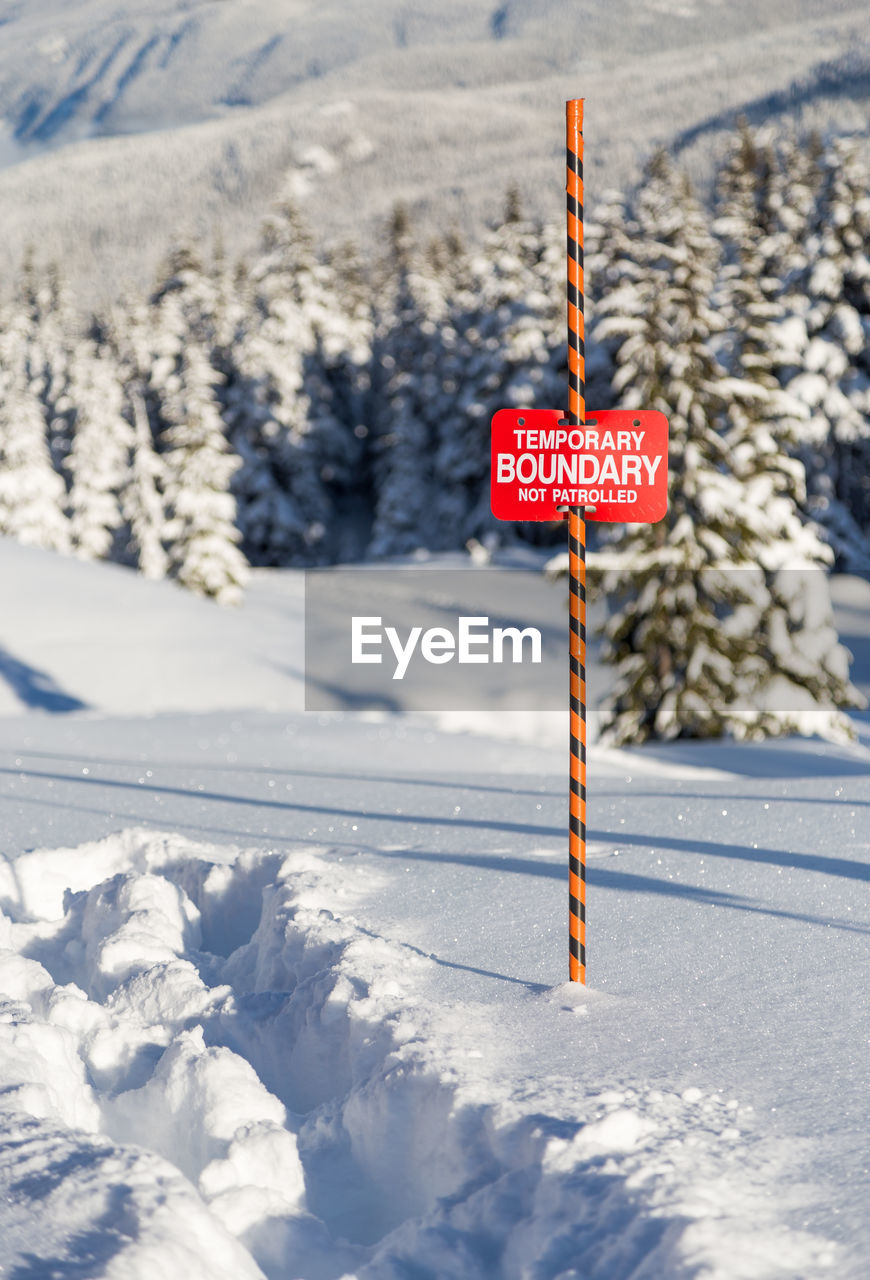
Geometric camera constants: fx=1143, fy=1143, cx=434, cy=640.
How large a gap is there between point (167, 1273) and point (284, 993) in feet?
5.58

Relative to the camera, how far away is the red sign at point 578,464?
13.6 feet

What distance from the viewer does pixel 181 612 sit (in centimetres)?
2412

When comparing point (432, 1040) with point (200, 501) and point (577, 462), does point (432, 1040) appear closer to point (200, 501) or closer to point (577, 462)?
point (577, 462)

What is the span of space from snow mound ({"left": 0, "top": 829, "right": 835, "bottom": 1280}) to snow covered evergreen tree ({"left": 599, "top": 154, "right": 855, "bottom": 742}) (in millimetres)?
14314

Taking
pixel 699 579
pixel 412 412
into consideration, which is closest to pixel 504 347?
pixel 412 412

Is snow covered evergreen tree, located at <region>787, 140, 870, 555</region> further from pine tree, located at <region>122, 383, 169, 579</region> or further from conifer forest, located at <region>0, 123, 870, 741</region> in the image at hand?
pine tree, located at <region>122, 383, 169, 579</region>

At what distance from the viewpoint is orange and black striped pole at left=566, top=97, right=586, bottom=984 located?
405cm

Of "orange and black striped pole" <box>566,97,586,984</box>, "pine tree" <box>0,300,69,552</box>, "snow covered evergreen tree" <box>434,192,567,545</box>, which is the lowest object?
"orange and black striped pole" <box>566,97,586,984</box>

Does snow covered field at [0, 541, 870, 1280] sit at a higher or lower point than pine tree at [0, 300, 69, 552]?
lower

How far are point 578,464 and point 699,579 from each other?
48.6 ft

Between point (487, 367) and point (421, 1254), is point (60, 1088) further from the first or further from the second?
point (487, 367)

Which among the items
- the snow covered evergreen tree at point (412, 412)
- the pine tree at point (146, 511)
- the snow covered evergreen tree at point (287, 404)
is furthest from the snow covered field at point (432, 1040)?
the snow covered evergreen tree at point (412, 412)

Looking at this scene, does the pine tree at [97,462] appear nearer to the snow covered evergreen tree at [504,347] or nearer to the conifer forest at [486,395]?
the conifer forest at [486,395]

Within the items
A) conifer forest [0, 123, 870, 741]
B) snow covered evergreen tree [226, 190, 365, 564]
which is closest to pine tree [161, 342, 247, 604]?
conifer forest [0, 123, 870, 741]
